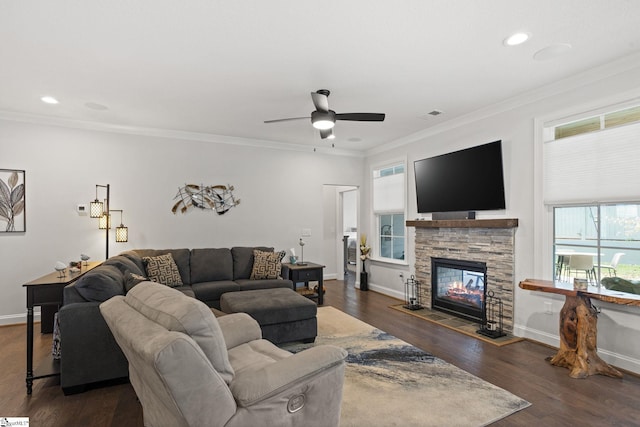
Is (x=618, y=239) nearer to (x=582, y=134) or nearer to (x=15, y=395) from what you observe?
(x=582, y=134)

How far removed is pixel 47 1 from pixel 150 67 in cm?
98

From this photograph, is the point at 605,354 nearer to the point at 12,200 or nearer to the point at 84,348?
the point at 84,348

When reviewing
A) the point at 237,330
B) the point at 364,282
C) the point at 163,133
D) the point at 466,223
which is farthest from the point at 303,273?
the point at 163,133

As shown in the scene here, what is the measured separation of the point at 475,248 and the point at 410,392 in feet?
8.18

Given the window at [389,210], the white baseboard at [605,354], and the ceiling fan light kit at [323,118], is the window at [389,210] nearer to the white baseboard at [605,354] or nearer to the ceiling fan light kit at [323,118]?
the white baseboard at [605,354]

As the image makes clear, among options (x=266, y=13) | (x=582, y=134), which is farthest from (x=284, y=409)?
(x=582, y=134)

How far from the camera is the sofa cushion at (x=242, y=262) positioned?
533cm

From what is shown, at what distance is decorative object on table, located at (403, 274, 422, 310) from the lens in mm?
5355

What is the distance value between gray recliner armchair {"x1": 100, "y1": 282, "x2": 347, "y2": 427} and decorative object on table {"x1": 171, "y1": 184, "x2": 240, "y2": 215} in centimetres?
381

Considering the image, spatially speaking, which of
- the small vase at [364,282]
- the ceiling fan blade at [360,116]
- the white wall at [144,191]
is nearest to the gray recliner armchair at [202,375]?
the ceiling fan blade at [360,116]

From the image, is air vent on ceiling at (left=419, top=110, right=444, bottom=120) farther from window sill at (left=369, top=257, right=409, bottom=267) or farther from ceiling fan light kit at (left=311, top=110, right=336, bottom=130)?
window sill at (left=369, top=257, right=409, bottom=267)

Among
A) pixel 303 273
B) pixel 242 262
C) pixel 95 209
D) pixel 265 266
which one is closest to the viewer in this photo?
pixel 95 209

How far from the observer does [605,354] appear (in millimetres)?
3293

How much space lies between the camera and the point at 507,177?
426 centimetres
